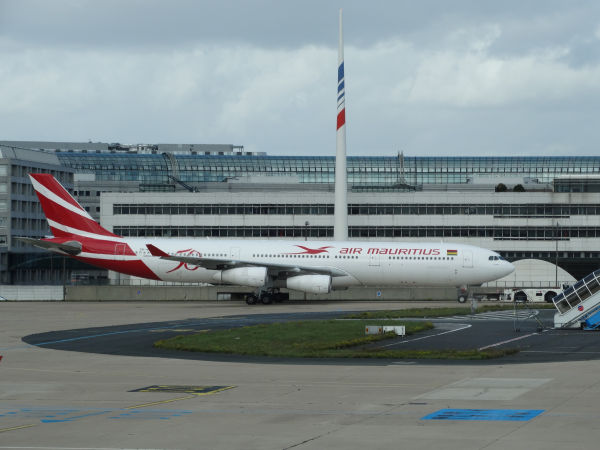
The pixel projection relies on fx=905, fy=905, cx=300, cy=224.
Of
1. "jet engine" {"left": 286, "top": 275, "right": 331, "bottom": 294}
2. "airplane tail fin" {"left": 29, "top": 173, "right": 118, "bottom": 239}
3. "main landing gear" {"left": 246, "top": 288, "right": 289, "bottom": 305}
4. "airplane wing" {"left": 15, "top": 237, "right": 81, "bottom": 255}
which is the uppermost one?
"airplane tail fin" {"left": 29, "top": 173, "right": 118, "bottom": 239}

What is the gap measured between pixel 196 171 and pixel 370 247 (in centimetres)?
10207

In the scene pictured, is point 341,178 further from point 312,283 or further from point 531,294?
point 312,283

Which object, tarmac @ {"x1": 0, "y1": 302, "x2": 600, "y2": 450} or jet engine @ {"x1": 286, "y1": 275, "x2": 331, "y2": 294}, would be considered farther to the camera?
jet engine @ {"x1": 286, "y1": 275, "x2": 331, "y2": 294}

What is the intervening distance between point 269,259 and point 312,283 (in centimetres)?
569

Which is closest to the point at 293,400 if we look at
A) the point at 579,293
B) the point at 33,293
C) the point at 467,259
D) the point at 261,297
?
the point at 579,293

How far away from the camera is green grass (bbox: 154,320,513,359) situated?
30984mm

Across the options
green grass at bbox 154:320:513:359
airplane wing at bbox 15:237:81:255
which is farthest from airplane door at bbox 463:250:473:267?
airplane wing at bbox 15:237:81:255

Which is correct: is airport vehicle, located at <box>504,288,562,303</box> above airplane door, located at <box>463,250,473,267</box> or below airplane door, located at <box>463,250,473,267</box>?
below

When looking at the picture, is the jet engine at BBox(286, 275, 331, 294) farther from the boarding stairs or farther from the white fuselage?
the boarding stairs

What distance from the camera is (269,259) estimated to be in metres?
71.6

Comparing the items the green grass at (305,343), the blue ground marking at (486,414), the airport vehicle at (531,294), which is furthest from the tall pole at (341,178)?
the blue ground marking at (486,414)

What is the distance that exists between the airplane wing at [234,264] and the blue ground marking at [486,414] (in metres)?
49.4

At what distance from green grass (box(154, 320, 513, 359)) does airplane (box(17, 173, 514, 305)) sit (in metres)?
26.1

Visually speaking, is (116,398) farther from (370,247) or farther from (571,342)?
(370,247)
